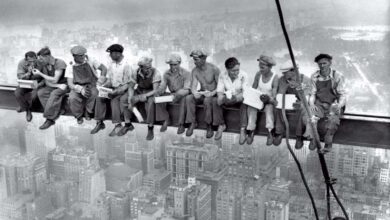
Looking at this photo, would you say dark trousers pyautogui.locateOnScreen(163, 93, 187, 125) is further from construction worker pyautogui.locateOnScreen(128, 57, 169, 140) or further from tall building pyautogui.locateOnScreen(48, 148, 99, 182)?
tall building pyautogui.locateOnScreen(48, 148, 99, 182)

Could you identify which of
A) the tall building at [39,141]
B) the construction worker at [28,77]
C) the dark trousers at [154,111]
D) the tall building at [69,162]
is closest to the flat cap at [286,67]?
the dark trousers at [154,111]

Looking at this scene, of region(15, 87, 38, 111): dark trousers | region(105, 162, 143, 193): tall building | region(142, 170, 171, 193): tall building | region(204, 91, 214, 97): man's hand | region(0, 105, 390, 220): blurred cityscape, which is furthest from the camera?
region(105, 162, 143, 193): tall building

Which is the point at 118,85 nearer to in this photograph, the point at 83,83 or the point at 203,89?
the point at 83,83

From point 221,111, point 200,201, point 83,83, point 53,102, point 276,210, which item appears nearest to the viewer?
point 221,111

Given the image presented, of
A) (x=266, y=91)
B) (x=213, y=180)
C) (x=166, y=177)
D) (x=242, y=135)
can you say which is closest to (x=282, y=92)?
(x=266, y=91)

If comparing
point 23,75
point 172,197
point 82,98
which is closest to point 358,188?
point 172,197

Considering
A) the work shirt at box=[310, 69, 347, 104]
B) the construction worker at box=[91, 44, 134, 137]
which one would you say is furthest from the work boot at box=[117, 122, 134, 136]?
the work shirt at box=[310, 69, 347, 104]

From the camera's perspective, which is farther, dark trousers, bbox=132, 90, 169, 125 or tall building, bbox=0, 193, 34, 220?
tall building, bbox=0, 193, 34, 220
